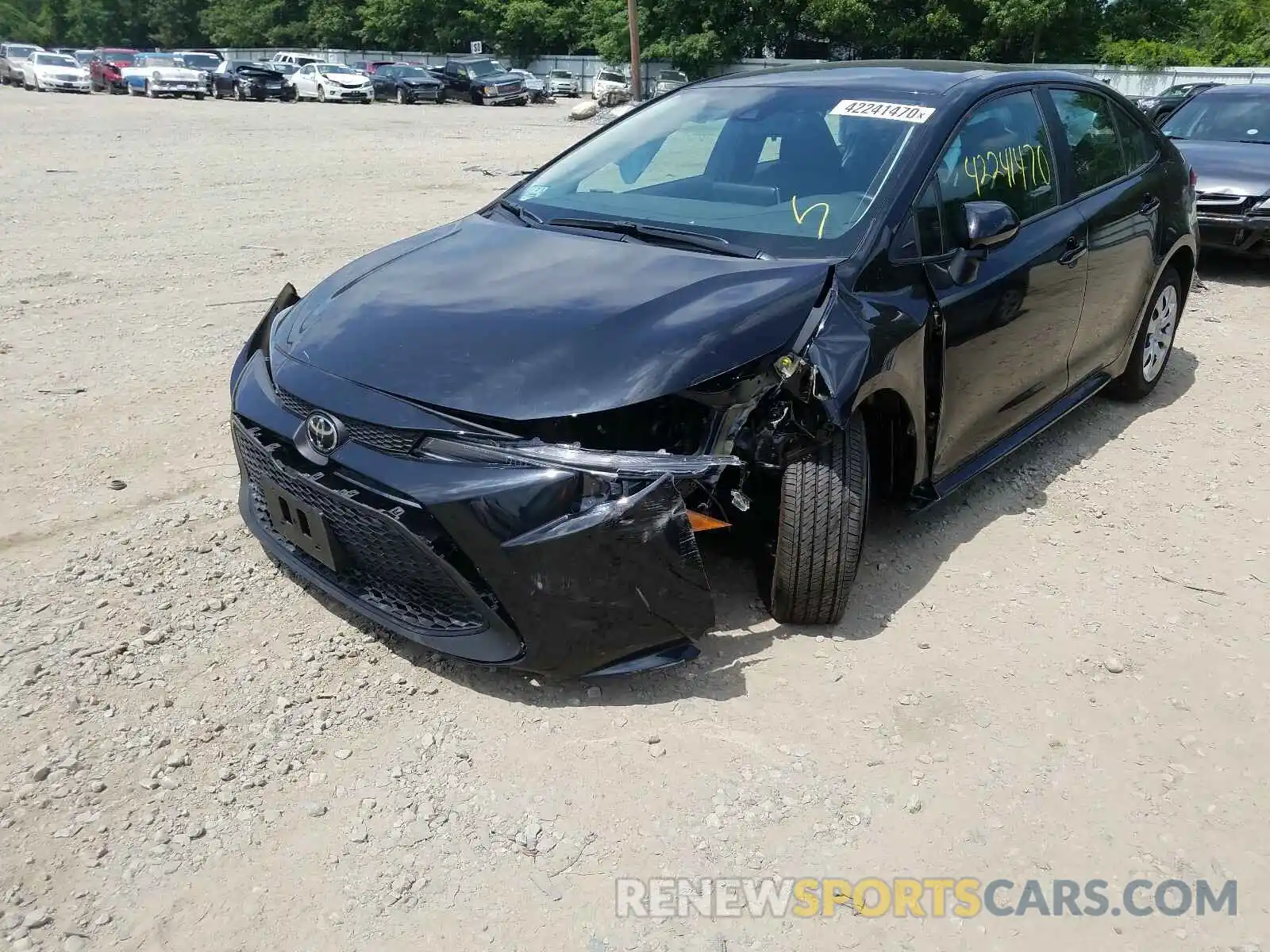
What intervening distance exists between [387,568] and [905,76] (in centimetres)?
267

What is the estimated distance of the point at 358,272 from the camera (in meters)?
3.42

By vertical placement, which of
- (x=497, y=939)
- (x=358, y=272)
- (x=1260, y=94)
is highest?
(x=1260, y=94)

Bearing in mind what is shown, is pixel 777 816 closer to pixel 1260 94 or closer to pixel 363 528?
pixel 363 528

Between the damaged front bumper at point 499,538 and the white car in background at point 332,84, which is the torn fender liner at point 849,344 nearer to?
the damaged front bumper at point 499,538

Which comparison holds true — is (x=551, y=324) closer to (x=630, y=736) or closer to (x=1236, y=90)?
(x=630, y=736)

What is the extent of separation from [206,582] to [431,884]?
157 cm

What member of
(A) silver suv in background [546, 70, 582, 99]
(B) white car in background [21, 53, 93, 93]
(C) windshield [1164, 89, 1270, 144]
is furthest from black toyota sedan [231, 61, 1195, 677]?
(B) white car in background [21, 53, 93, 93]

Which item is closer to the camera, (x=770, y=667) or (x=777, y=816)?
(x=777, y=816)

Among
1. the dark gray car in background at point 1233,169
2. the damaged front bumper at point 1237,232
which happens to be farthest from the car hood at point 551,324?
the damaged front bumper at point 1237,232

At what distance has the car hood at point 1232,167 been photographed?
7.61 m

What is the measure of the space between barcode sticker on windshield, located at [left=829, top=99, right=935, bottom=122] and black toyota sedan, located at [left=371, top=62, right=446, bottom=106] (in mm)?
33658

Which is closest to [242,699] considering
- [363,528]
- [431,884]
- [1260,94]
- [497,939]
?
[363,528]

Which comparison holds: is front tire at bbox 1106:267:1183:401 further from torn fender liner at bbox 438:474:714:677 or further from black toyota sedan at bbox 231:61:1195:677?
torn fender liner at bbox 438:474:714:677

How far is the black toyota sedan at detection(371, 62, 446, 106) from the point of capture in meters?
33.9
